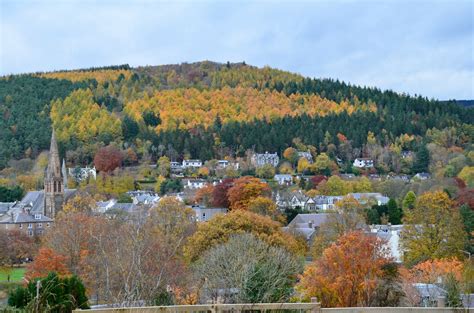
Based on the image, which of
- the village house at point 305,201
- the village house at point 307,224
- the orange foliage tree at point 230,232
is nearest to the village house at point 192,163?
the village house at point 305,201

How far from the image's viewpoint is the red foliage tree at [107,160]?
95.2 metres

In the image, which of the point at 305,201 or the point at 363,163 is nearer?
the point at 305,201

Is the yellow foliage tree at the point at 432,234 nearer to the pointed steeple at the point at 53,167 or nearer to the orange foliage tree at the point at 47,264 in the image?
the orange foliage tree at the point at 47,264

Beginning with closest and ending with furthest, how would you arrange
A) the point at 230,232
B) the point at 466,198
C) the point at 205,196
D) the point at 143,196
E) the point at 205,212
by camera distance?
the point at 230,232 → the point at 466,198 → the point at 205,212 → the point at 205,196 → the point at 143,196

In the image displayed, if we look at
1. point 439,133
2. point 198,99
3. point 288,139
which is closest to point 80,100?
point 198,99

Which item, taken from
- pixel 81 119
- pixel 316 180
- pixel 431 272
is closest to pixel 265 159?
pixel 316 180

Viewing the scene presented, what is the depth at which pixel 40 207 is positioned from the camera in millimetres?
67938

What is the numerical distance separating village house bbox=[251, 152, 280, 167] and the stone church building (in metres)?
32.8

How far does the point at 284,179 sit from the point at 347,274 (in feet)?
220

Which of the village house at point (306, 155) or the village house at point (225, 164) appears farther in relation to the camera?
the village house at point (306, 155)

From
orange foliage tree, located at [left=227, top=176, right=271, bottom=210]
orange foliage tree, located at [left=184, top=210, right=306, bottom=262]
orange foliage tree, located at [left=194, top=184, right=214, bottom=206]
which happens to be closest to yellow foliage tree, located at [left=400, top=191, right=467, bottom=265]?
orange foliage tree, located at [left=184, top=210, right=306, bottom=262]

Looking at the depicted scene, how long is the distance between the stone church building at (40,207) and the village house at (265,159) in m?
32.8

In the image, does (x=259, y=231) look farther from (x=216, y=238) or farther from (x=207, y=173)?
(x=207, y=173)

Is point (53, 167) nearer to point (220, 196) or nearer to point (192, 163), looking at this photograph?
point (220, 196)
